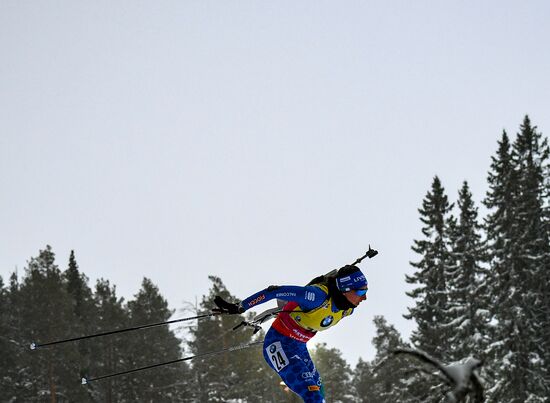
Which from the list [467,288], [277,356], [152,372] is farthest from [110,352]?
[277,356]

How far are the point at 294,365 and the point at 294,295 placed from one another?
93 cm

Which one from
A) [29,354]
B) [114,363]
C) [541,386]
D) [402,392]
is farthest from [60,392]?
[541,386]

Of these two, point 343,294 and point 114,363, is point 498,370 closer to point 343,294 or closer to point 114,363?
point 343,294

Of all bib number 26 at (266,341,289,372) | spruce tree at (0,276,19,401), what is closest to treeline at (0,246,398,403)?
spruce tree at (0,276,19,401)


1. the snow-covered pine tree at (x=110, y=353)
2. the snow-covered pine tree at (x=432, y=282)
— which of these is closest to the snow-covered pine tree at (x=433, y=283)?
the snow-covered pine tree at (x=432, y=282)

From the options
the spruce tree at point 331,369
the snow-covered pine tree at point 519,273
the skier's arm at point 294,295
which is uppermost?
the spruce tree at point 331,369

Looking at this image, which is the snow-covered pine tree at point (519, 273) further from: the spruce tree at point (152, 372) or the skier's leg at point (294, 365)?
the spruce tree at point (152, 372)

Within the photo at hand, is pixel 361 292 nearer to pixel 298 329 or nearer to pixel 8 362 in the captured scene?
pixel 298 329

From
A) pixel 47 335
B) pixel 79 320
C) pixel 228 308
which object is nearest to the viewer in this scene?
pixel 228 308

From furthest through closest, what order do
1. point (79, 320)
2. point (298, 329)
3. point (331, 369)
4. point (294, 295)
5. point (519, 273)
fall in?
1. point (331, 369)
2. point (79, 320)
3. point (519, 273)
4. point (298, 329)
5. point (294, 295)

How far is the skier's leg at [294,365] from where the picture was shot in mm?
7562

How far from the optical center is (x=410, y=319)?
38.2 m

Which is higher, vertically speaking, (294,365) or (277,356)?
(277,356)

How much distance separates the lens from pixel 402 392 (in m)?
38.7
